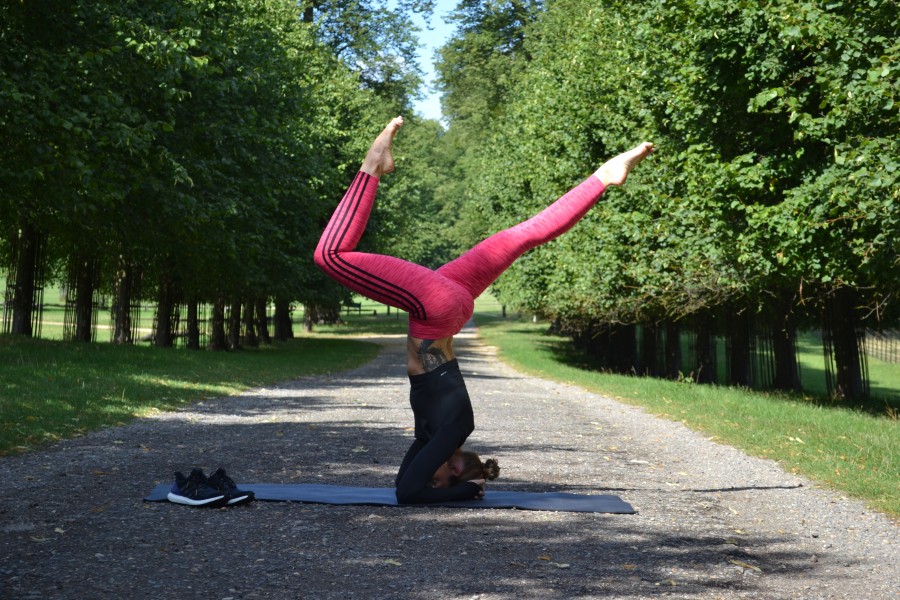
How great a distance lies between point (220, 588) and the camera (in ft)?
17.5

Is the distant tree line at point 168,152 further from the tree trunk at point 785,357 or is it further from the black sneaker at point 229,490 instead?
the tree trunk at point 785,357

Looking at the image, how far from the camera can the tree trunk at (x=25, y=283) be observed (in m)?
26.1

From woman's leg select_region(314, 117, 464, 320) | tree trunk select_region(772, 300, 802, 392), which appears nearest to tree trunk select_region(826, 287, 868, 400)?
tree trunk select_region(772, 300, 802, 392)

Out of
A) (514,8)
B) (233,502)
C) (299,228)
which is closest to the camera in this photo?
(233,502)

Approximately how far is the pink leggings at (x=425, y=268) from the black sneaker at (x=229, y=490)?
1.77 meters

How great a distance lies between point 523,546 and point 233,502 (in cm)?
230

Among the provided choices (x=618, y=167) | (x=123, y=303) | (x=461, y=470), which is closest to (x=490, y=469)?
(x=461, y=470)

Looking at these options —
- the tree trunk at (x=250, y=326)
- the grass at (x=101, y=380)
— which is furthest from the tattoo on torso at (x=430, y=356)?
the tree trunk at (x=250, y=326)

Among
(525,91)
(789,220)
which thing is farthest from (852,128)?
(525,91)

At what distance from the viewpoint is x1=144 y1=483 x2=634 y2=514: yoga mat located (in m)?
7.70

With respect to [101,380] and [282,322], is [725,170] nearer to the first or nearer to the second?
[101,380]

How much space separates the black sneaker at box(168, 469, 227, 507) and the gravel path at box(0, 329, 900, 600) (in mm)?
103

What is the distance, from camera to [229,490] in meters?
7.49

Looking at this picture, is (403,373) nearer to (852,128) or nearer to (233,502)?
(852,128)
